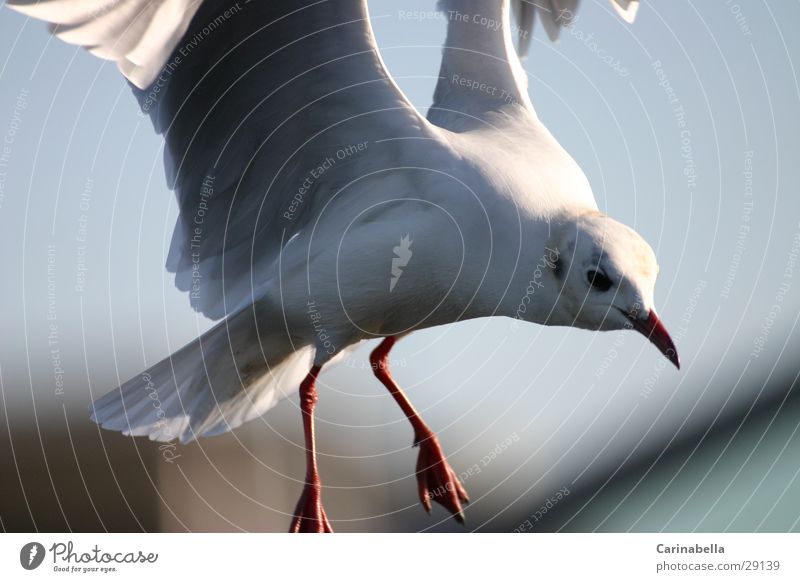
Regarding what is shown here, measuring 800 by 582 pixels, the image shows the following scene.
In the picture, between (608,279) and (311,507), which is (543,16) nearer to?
(608,279)

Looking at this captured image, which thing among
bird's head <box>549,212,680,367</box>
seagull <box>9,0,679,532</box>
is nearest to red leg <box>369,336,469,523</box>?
seagull <box>9,0,679,532</box>

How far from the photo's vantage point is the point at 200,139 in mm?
3324

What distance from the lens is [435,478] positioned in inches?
157

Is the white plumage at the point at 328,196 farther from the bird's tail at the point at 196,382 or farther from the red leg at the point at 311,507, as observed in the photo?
the red leg at the point at 311,507

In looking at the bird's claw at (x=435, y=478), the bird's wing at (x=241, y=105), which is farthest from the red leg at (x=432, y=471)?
the bird's wing at (x=241, y=105)

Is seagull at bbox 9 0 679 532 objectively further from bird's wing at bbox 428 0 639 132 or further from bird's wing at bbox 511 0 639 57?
bird's wing at bbox 511 0 639 57

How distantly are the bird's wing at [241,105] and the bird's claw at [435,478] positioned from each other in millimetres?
877

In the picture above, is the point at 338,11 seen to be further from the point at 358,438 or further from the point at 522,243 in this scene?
the point at 358,438

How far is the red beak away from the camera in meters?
2.92

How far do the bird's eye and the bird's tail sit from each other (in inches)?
37.9

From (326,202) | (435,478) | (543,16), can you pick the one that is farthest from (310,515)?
(543,16)

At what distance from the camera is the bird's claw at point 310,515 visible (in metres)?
3.38

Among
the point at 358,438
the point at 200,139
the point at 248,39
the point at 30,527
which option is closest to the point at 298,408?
the point at 200,139
